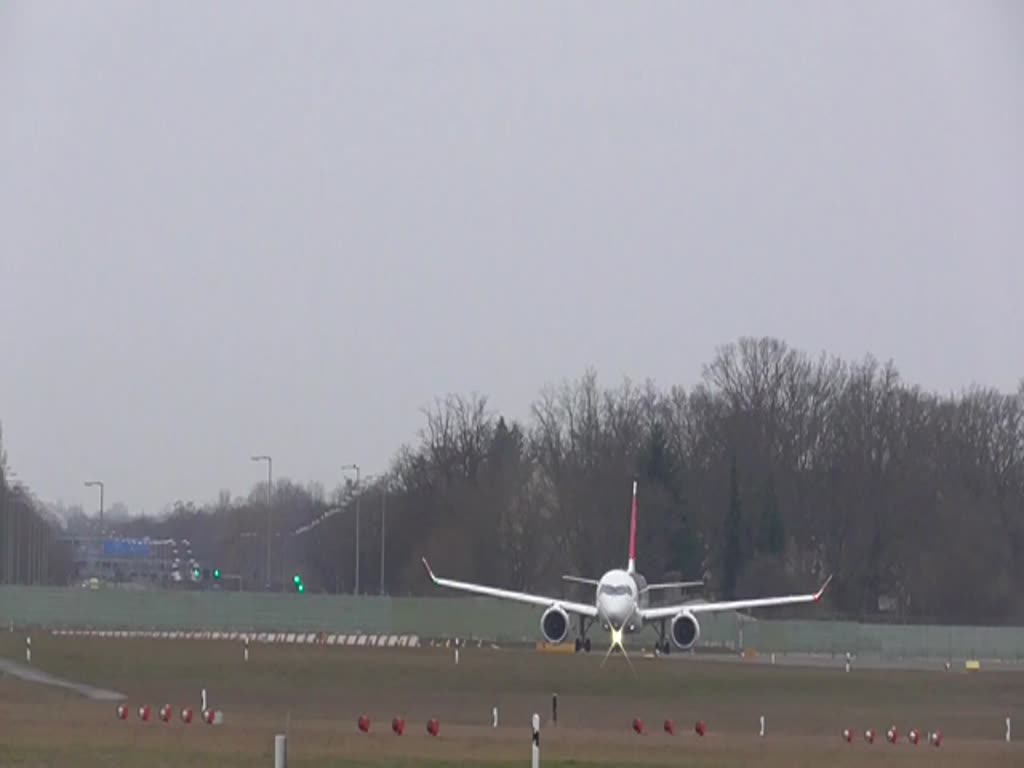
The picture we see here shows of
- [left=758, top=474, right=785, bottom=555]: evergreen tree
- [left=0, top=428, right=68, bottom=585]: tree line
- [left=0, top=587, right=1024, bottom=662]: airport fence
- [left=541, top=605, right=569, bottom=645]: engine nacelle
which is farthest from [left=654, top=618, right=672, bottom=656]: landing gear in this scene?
[left=0, top=428, right=68, bottom=585]: tree line

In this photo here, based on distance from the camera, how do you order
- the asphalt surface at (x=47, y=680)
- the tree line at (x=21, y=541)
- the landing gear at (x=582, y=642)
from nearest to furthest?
1. the asphalt surface at (x=47, y=680)
2. the landing gear at (x=582, y=642)
3. the tree line at (x=21, y=541)

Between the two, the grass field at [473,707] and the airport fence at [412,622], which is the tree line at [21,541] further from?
the grass field at [473,707]

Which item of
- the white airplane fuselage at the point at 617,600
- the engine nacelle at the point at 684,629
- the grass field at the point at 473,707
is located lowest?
the grass field at the point at 473,707

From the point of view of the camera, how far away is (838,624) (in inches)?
3260

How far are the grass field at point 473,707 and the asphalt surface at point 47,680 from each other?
0.48 m

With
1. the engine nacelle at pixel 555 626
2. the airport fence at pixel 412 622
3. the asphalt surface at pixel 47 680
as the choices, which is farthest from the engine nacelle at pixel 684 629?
the asphalt surface at pixel 47 680

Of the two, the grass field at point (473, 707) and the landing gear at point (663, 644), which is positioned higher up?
the landing gear at point (663, 644)

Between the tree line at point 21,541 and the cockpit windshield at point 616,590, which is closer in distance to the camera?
the cockpit windshield at point 616,590

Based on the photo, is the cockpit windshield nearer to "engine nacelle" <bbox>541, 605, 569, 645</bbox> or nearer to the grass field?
the grass field

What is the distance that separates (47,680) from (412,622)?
35.0 metres

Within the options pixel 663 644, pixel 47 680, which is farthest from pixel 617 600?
pixel 47 680

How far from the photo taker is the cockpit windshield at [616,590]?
2482 inches

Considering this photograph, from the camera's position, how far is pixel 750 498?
106562 millimetres

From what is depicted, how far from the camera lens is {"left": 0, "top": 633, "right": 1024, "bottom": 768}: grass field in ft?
105
